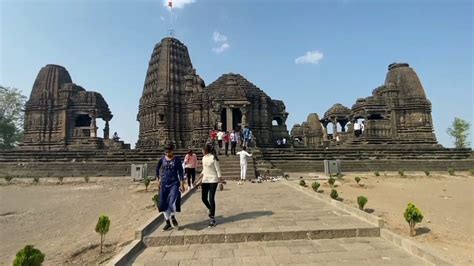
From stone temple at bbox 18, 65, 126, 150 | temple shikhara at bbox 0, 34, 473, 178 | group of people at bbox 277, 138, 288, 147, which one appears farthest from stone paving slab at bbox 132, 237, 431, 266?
stone temple at bbox 18, 65, 126, 150

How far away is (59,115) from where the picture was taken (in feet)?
94.7

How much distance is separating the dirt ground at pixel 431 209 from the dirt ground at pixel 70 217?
5677mm

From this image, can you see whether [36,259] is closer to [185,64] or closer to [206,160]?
[206,160]

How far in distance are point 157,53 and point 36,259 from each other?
3172 cm

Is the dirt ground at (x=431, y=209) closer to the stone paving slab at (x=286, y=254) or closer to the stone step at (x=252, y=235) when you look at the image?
the stone paving slab at (x=286, y=254)

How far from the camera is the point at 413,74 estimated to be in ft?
97.3

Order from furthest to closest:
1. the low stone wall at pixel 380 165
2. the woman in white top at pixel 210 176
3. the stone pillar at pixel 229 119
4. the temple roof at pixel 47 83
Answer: the temple roof at pixel 47 83
the stone pillar at pixel 229 119
the low stone wall at pixel 380 165
the woman in white top at pixel 210 176

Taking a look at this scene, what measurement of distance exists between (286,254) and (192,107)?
2332 cm

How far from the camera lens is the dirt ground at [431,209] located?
4.86 metres

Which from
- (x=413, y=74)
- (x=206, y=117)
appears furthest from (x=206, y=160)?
(x=413, y=74)

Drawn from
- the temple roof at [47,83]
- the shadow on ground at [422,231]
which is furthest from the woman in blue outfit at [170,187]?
the temple roof at [47,83]

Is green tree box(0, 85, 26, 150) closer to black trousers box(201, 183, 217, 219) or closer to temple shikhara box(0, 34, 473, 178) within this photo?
temple shikhara box(0, 34, 473, 178)

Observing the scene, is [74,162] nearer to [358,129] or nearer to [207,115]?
[207,115]

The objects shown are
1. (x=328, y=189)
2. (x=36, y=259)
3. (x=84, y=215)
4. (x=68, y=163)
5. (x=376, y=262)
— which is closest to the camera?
(x=36, y=259)
